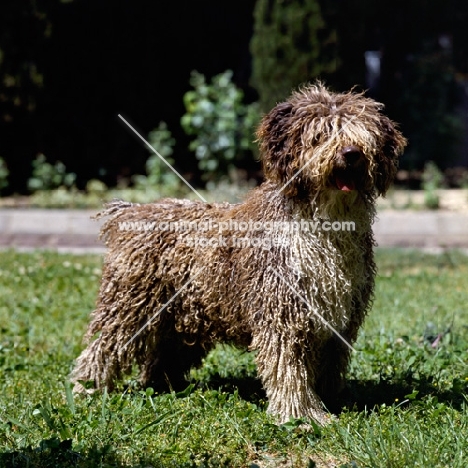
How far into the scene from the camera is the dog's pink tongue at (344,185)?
3.78m

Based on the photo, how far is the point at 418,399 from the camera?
169 inches

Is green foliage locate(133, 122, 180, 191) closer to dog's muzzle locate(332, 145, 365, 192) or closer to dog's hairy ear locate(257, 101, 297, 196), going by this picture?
dog's hairy ear locate(257, 101, 297, 196)

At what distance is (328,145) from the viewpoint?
→ 3.79 metres

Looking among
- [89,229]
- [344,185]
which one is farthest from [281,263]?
[89,229]

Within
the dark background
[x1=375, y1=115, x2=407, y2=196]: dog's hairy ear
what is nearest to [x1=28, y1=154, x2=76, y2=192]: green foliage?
the dark background

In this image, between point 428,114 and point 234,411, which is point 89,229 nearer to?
point 428,114

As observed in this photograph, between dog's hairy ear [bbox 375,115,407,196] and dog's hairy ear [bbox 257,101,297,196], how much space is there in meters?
0.40

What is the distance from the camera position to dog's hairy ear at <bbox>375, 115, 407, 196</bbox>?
3936 mm

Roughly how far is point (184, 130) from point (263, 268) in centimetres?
770

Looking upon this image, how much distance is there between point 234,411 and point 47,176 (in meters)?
7.40

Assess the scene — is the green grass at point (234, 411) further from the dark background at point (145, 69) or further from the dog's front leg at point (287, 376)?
the dark background at point (145, 69)

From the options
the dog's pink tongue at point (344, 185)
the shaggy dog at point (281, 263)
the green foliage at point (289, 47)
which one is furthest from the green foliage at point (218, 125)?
the dog's pink tongue at point (344, 185)

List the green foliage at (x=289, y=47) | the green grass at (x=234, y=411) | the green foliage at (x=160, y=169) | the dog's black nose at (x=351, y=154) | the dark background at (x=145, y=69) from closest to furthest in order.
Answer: the green grass at (x=234, y=411)
the dog's black nose at (x=351, y=154)
the green foliage at (x=289, y=47)
the dark background at (x=145, y=69)
the green foliage at (x=160, y=169)

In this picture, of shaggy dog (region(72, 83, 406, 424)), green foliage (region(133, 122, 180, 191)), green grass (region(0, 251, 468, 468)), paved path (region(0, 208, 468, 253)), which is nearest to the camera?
green grass (region(0, 251, 468, 468))
